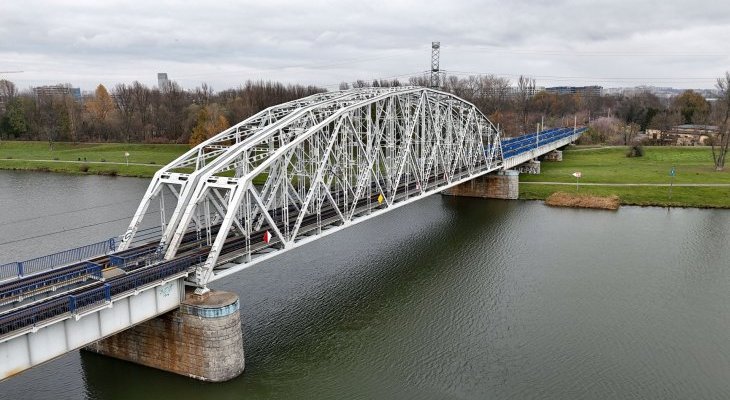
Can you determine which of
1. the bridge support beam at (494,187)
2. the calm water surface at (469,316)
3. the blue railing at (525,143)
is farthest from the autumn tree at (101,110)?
Result: the bridge support beam at (494,187)

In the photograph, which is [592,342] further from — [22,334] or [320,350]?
[22,334]

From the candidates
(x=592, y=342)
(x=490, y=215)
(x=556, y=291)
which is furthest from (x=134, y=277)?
(x=490, y=215)

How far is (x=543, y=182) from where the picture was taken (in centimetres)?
6644

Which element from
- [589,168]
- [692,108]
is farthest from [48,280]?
[692,108]

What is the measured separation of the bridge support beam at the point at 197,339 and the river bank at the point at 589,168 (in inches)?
1797

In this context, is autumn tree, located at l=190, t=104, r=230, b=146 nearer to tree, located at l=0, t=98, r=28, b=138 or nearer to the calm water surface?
the calm water surface

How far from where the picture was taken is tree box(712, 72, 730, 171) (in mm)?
70812

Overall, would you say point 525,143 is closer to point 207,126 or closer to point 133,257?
point 207,126

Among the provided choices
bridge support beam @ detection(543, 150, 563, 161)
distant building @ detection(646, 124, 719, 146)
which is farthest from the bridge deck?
distant building @ detection(646, 124, 719, 146)

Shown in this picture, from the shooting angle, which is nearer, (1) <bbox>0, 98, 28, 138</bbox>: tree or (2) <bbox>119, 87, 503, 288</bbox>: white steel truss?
(2) <bbox>119, 87, 503, 288</bbox>: white steel truss

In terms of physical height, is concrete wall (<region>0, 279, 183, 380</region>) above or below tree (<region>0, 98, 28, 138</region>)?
below

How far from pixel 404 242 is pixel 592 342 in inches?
761

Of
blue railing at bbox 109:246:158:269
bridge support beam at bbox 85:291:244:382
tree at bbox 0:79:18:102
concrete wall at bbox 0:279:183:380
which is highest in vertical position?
tree at bbox 0:79:18:102

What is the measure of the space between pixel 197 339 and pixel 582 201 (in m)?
45.2
